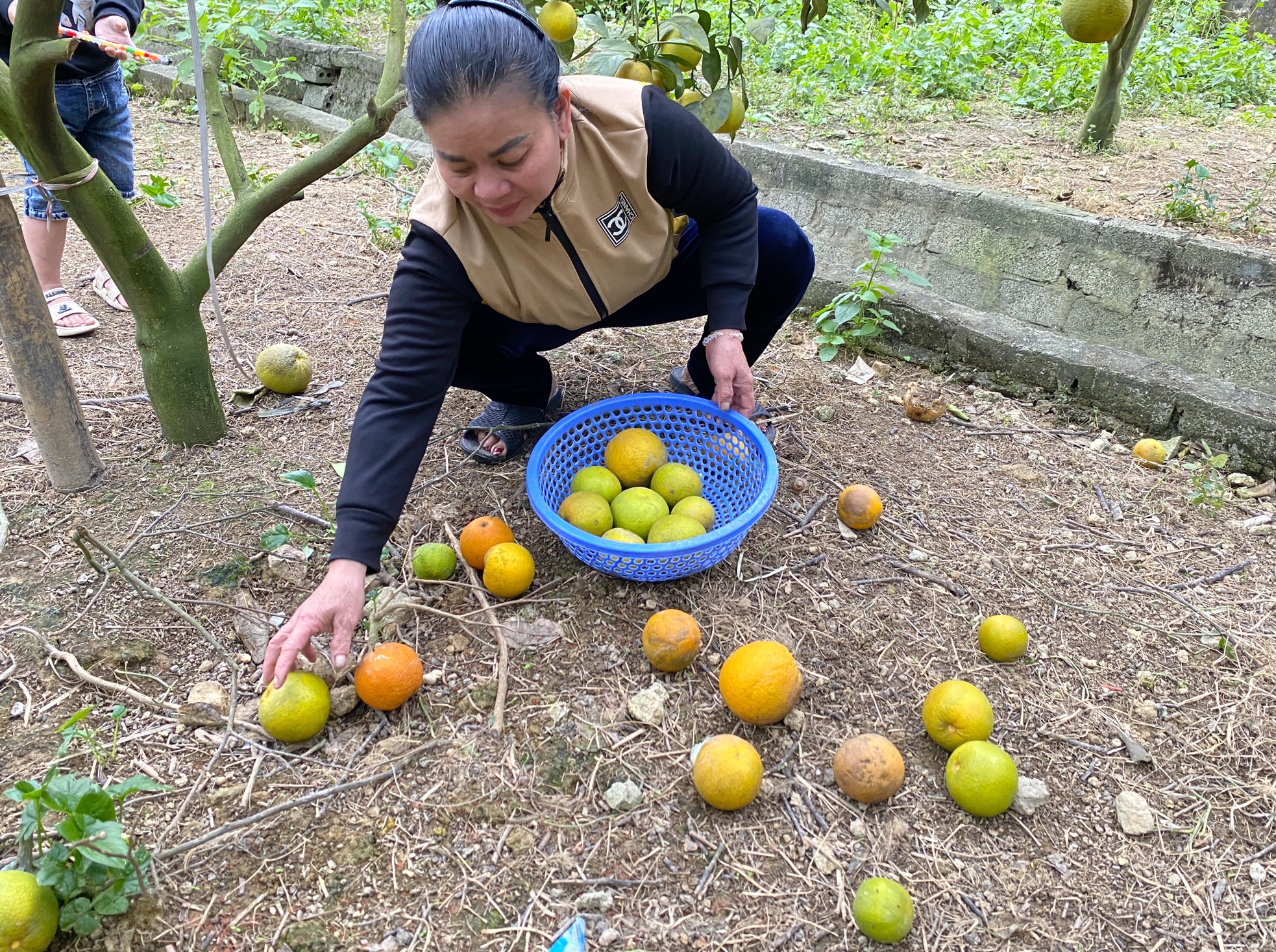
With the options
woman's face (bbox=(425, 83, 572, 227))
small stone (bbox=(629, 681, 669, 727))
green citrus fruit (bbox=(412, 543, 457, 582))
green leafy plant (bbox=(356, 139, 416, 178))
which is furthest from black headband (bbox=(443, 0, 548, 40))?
green leafy plant (bbox=(356, 139, 416, 178))

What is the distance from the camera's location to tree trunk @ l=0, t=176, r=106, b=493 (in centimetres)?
216

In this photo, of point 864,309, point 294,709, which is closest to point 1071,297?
point 864,309

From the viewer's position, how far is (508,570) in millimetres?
2168

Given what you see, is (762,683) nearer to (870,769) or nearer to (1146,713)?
(870,769)

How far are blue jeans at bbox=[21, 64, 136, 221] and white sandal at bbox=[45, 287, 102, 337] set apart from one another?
1.10 feet

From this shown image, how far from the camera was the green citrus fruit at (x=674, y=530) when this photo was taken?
216 cm

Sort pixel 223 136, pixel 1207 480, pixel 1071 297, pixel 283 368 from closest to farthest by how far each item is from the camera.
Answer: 1. pixel 1207 480
2. pixel 223 136
3. pixel 283 368
4. pixel 1071 297

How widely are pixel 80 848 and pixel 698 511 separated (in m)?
1.56

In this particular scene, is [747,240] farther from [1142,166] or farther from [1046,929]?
[1142,166]

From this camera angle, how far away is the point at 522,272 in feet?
7.09

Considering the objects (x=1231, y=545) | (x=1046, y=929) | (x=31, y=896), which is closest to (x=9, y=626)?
(x=31, y=896)

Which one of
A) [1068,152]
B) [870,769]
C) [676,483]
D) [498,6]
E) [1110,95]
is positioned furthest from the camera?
[1068,152]

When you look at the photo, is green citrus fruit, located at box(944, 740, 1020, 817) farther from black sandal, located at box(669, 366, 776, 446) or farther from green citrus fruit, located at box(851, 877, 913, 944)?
black sandal, located at box(669, 366, 776, 446)

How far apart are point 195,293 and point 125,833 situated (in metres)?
1.65
